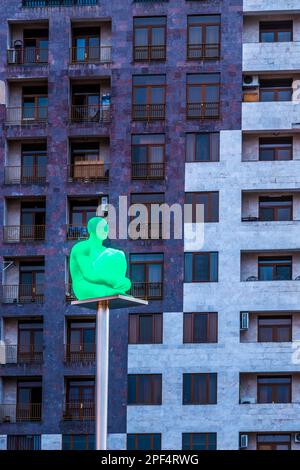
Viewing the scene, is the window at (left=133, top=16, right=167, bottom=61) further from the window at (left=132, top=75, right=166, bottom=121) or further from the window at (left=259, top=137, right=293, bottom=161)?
the window at (left=259, top=137, right=293, bottom=161)

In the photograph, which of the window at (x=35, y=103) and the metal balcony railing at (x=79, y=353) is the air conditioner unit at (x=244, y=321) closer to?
the metal balcony railing at (x=79, y=353)

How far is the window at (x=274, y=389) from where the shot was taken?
72.3 m

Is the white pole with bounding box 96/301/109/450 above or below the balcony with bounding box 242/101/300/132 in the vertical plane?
below

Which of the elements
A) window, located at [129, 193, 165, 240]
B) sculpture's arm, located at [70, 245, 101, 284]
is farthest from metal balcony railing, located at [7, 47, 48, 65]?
sculpture's arm, located at [70, 245, 101, 284]

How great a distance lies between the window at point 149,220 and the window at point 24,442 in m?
11.5

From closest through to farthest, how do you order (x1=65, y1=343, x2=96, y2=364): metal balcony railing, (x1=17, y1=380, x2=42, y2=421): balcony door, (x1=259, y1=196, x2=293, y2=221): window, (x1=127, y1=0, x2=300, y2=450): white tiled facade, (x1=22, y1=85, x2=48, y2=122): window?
(x1=127, y1=0, x2=300, y2=450): white tiled facade → (x1=17, y1=380, x2=42, y2=421): balcony door → (x1=65, y1=343, x2=96, y2=364): metal balcony railing → (x1=259, y1=196, x2=293, y2=221): window → (x1=22, y1=85, x2=48, y2=122): window

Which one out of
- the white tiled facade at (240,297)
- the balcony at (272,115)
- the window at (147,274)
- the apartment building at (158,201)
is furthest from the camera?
the balcony at (272,115)

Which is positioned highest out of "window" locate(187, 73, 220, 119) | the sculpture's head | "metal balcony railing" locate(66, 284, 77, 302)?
"window" locate(187, 73, 220, 119)

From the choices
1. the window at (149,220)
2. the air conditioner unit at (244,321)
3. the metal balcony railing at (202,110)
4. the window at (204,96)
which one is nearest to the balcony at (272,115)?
the metal balcony railing at (202,110)

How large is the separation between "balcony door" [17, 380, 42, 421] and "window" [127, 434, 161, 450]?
5042 mm

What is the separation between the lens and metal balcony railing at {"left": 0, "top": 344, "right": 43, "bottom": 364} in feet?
242

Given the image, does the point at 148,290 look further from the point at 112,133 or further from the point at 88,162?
the point at 112,133

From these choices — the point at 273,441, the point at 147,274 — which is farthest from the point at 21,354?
the point at 273,441
